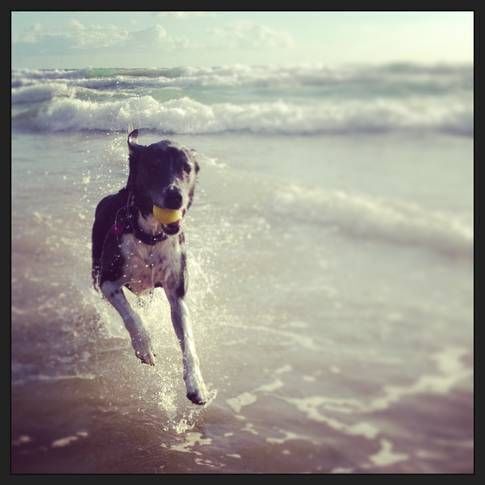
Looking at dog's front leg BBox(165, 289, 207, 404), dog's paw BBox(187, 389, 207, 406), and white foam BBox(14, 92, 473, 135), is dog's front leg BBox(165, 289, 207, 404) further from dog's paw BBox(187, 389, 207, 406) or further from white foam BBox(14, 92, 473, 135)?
white foam BBox(14, 92, 473, 135)

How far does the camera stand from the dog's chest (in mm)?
3209

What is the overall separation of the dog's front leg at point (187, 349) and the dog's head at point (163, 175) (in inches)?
12.8

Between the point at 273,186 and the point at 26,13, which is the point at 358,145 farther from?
the point at 26,13

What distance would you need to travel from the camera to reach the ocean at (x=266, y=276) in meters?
2.84

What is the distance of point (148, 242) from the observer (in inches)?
126

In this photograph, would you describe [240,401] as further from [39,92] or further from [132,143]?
[39,92]

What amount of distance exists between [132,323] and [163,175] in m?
0.63

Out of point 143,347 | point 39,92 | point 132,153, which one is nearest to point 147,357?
point 143,347

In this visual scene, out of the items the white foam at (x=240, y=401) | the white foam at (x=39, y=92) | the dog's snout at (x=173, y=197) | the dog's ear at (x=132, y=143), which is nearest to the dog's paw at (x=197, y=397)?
the white foam at (x=240, y=401)

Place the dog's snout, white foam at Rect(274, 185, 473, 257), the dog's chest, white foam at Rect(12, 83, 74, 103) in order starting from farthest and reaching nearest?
white foam at Rect(12, 83, 74, 103) → the dog's chest → the dog's snout → white foam at Rect(274, 185, 473, 257)

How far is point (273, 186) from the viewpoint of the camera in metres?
3.12

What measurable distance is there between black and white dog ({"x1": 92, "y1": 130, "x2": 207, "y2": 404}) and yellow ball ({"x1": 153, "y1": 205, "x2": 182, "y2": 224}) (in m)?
0.02

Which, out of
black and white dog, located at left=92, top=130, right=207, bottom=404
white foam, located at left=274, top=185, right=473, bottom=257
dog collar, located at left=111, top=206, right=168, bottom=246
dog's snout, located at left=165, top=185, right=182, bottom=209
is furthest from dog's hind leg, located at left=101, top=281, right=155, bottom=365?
white foam, located at left=274, top=185, right=473, bottom=257

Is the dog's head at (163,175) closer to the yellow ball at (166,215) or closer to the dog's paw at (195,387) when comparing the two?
the yellow ball at (166,215)
